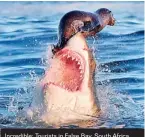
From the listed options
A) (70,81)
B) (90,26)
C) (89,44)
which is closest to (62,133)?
(70,81)

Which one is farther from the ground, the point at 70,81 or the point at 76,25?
the point at 76,25

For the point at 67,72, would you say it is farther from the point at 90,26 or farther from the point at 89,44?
the point at 89,44

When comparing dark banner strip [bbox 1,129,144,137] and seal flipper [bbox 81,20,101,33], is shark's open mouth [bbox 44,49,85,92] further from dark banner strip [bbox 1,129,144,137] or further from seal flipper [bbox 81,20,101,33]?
dark banner strip [bbox 1,129,144,137]

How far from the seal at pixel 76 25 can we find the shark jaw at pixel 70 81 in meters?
0.04

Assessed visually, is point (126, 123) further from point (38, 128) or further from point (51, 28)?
point (51, 28)

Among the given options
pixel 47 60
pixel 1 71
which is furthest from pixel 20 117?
pixel 1 71

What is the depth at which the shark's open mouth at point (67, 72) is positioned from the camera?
4125 mm

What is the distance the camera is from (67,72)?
418 centimetres

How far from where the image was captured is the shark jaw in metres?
4.12

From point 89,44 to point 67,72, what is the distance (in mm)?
1606

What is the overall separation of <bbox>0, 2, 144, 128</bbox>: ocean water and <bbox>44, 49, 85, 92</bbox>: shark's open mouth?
304 millimetres

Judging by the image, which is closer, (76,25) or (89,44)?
(76,25)

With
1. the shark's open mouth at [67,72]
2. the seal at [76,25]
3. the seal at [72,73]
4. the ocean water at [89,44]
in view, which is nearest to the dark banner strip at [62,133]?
the ocean water at [89,44]

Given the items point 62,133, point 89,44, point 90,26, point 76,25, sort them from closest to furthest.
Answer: point 76,25
point 90,26
point 62,133
point 89,44
